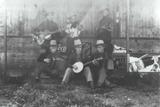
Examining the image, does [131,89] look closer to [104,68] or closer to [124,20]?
[104,68]

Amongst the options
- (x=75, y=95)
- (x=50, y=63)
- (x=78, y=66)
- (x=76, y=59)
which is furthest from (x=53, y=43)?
(x=75, y=95)

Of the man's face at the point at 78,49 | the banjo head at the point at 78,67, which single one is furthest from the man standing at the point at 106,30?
the banjo head at the point at 78,67

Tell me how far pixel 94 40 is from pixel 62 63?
1355 millimetres

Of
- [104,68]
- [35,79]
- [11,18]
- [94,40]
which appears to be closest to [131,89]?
[104,68]

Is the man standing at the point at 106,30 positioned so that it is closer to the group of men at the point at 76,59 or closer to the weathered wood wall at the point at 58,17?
the group of men at the point at 76,59

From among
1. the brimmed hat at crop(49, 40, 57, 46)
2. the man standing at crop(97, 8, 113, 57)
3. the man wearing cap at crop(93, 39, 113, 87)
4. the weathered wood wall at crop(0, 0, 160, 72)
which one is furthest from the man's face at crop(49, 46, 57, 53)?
the man standing at crop(97, 8, 113, 57)

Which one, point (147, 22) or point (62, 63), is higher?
point (147, 22)

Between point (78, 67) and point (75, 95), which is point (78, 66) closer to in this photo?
point (78, 67)

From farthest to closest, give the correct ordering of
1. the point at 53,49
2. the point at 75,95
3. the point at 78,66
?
the point at 53,49
the point at 78,66
the point at 75,95

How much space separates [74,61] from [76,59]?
0.32 ft

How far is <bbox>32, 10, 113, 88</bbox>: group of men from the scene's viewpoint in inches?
364

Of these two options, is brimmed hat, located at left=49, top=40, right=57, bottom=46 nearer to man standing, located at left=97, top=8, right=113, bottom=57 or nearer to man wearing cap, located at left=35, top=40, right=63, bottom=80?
man wearing cap, located at left=35, top=40, right=63, bottom=80

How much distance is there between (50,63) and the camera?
9367 mm

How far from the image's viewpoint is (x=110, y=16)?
9.48 m
